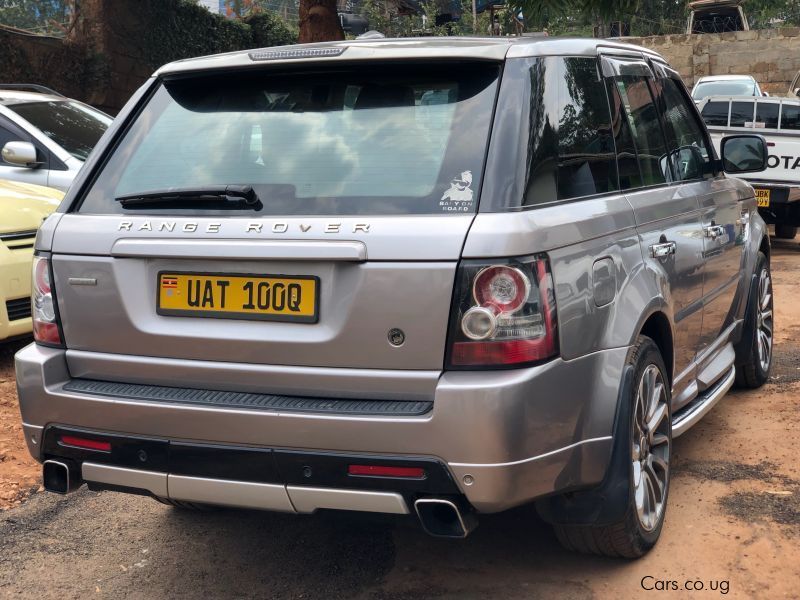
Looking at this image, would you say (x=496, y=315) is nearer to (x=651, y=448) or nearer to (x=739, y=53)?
(x=651, y=448)

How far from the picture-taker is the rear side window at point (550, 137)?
289 centimetres

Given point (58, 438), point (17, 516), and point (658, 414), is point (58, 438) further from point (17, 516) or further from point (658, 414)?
point (658, 414)

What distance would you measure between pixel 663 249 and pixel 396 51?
1.29m

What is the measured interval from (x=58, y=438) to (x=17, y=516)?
1.18 meters

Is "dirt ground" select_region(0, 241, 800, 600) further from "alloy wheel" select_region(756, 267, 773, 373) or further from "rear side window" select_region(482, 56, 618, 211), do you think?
"alloy wheel" select_region(756, 267, 773, 373)

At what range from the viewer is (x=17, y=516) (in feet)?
13.7

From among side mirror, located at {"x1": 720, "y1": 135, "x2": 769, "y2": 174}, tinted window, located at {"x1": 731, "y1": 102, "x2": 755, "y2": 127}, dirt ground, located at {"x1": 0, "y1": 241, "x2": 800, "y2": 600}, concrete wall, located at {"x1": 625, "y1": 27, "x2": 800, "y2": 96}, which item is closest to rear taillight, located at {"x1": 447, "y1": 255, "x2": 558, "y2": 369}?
dirt ground, located at {"x1": 0, "y1": 241, "x2": 800, "y2": 600}

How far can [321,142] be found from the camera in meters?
3.10

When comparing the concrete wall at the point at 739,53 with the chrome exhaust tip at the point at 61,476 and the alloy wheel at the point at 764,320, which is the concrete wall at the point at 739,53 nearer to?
the alloy wheel at the point at 764,320

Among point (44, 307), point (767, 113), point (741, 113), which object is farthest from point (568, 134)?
point (741, 113)

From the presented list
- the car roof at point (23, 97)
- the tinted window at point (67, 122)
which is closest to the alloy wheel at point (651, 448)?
the tinted window at point (67, 122)

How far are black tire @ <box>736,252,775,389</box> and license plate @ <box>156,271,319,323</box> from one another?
10.5 feet

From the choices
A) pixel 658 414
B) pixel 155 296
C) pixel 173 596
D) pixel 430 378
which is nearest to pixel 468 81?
pixel 430 378

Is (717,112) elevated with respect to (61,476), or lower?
lower
